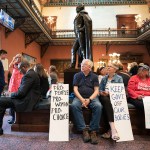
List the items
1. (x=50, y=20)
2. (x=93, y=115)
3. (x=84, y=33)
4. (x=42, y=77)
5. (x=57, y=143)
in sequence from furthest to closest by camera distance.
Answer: (x=50, y=20), (x=84, y=33), (x=42, y=77), (x=93, y=115), (x=57, y=143)

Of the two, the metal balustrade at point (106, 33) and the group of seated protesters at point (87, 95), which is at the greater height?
the metal balustrade at point (106, 33)

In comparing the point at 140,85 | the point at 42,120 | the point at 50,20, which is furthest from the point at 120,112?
the point at 50,20

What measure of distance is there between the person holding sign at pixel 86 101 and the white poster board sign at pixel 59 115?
0.50 feet

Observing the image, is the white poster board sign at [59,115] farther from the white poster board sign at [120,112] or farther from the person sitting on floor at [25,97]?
the white poster board sign at [120,112]

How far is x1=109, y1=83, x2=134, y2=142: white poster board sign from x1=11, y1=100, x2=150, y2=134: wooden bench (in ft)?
0.98

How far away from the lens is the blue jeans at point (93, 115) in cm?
356

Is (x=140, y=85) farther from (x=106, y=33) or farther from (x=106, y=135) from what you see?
(x=106, y=33)

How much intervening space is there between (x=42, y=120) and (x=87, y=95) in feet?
3.10

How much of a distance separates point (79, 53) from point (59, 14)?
15158 millimetres

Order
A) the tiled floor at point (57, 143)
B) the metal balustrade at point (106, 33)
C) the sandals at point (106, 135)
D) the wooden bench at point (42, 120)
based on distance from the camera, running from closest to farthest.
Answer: the tiled floor at point (57, 143) < the sandals at point (106, 135) < the wooden bench at point (42, 120) < the metal balustrade at point (106, 33)

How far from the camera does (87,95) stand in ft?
12.8

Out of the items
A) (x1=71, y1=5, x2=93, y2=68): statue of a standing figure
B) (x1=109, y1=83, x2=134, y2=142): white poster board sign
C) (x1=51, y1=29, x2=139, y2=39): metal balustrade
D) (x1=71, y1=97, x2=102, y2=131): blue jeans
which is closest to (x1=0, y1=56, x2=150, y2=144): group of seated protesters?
(x1=71, y1=97, x2=102, y2=131): blue jeans

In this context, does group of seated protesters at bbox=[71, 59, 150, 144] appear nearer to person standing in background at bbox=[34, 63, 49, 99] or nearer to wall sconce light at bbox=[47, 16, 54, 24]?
person standing in background at bbox=[34, 63, 49, 99]

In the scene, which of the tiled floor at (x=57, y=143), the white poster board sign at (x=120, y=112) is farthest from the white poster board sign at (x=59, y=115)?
the white poster board sign at (x=120, y=112)
